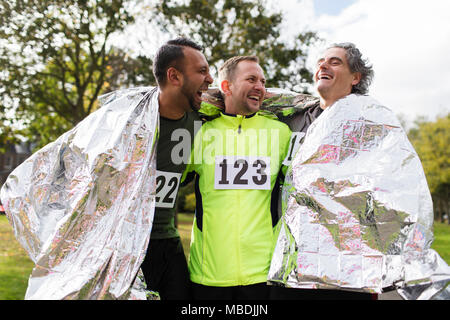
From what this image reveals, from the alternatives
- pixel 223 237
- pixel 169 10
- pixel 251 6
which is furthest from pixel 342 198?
pixel 251 6

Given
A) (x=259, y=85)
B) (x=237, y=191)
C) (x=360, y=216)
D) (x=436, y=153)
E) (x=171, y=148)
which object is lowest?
(x=360, y=216)

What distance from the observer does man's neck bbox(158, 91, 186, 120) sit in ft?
9.31

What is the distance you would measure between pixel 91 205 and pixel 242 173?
0.99 m

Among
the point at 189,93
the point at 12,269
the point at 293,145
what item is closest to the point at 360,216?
the point at 293,145

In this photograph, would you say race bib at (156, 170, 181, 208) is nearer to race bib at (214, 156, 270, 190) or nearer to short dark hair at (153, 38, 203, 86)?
race bib at (214, 156, 270, 190)


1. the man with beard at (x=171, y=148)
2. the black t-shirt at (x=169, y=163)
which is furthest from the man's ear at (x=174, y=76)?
the black t-shirt at (x=169, y=163)

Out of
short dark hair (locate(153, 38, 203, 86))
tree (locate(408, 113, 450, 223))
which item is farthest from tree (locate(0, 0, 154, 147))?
tree (locate(408, 113, 450, 223))

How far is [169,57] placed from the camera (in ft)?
9.62

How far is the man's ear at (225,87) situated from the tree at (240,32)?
638cm

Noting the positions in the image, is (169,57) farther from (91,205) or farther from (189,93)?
(91,205)

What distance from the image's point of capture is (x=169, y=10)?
882 centimetres

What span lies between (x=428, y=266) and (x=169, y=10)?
7.98m

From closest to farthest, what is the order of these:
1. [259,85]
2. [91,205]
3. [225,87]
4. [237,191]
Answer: [91,205] → [237,191] → [259,85] → [225,87]

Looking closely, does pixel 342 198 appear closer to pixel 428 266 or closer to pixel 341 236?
pixel 341 236
